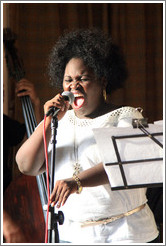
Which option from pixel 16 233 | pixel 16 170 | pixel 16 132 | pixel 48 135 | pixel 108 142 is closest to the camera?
pixel 108 142

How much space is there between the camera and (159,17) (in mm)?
3371

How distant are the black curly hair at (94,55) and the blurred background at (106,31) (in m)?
1.33

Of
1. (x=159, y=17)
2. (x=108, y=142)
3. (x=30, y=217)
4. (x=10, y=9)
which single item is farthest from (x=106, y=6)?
(x=108, y=142)

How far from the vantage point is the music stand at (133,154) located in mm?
1233

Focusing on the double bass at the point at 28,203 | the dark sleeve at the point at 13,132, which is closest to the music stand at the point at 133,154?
the double bass at the point at 28,203

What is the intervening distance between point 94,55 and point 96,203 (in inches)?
23.2

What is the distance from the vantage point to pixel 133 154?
50.0 inches

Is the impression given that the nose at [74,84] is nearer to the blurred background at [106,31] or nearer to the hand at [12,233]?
the hand at [12,233]

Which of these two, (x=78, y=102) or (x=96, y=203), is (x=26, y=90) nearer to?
(x=78, y=102)

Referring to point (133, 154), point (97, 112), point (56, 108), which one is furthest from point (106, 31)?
point (133, 154)

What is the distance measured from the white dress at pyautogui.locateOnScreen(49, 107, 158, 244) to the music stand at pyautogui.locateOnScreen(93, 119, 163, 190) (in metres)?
0.23

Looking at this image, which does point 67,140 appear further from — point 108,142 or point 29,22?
point 29,22

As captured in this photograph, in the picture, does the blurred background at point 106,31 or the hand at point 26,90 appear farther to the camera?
the blurred background at point 106,31

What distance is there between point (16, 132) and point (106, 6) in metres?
1.34
